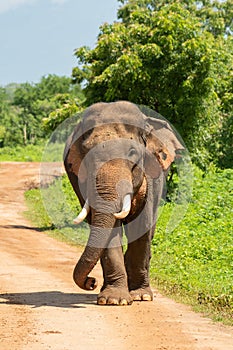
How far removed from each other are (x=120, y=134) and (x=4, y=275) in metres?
3.74

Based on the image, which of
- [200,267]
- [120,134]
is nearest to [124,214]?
[120,134]

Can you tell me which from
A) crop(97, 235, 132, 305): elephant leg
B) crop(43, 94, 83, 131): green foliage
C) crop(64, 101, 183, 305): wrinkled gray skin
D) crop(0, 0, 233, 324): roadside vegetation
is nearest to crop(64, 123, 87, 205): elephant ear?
crop(64, 101, 183, 305): wrinkled gray skin

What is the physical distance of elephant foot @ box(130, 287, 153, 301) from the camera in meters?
9.38

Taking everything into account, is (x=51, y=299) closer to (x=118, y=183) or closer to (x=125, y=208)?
(x=125, y=208)

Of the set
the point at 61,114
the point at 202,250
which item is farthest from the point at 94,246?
the point at 61,114

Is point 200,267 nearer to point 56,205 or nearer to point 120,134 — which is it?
point 120,134

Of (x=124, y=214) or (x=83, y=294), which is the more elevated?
(x=124, y=214)

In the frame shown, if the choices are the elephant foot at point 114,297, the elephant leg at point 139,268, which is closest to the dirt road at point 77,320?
the elephant foot at point 114,297

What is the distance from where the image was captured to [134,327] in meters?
7.33

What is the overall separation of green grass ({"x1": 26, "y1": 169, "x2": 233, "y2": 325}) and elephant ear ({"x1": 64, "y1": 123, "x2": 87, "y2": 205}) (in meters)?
2.03

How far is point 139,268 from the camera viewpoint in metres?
9.52

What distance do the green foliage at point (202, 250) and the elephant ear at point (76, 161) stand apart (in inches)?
83.7

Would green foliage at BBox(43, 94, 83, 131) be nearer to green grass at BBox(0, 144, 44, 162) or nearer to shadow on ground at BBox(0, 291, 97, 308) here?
shadow on ground at BBox(0, 291, 97, 308)

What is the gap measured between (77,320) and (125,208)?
1454 mm
